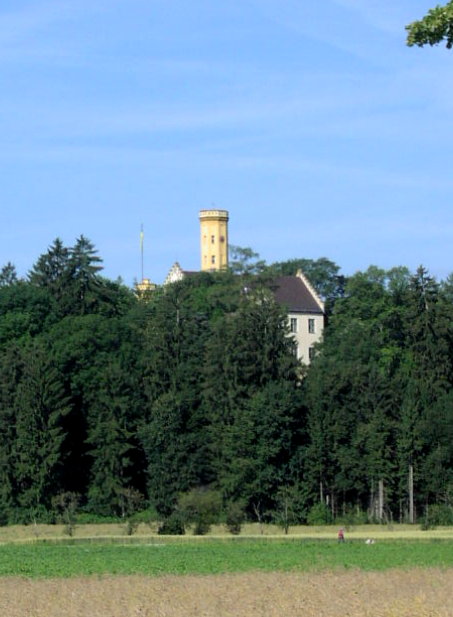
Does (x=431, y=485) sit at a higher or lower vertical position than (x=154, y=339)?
lower

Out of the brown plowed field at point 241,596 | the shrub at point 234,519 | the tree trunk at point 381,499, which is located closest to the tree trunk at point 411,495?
the tree trunk at point 381,499

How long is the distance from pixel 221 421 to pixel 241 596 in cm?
6054

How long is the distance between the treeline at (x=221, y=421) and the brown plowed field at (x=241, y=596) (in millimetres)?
42996

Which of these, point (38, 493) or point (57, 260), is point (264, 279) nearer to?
point (57, 260)

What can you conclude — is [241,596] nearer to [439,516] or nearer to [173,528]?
[173,528]

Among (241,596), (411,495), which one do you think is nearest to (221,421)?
(411,495)

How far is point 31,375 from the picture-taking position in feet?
307

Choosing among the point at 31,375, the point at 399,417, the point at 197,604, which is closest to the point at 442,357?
the point at 399,417

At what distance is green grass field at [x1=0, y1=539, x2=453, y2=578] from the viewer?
44312mm

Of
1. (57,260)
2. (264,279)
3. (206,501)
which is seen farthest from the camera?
(264,279)

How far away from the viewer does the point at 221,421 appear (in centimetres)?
9350

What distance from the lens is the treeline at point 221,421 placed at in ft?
294

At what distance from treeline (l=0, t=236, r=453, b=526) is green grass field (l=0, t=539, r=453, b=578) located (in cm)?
2237

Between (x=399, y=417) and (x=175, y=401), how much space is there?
46.8 ft
